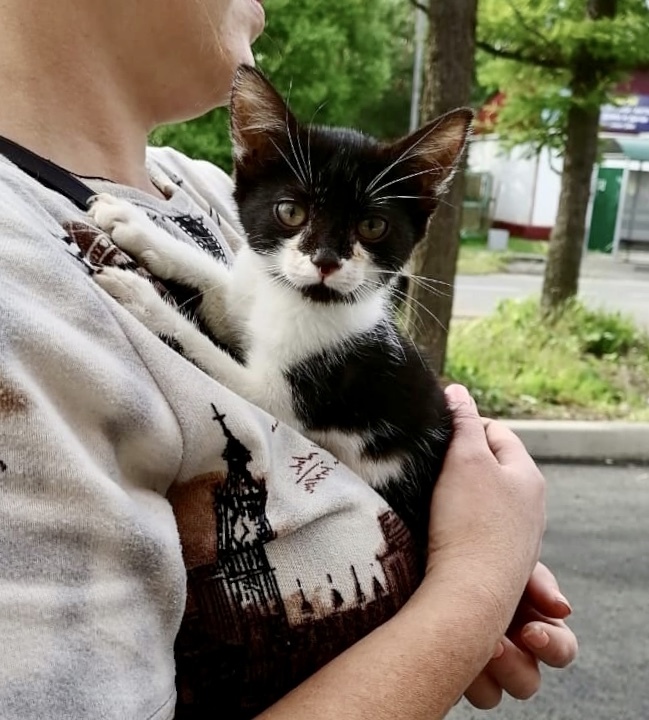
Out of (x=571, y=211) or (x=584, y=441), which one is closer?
(x=584, y=441)

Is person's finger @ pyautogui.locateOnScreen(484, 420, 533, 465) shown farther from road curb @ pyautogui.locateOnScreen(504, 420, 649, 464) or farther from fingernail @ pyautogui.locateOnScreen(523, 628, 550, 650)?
road curb @ pyautogui.locateOnScreen(504, 420, 649, 464)

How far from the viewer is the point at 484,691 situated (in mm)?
1057

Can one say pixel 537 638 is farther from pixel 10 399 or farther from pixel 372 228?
pixel 10 399

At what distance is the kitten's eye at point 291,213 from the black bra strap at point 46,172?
0.97ft

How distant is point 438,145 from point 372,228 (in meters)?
0.16

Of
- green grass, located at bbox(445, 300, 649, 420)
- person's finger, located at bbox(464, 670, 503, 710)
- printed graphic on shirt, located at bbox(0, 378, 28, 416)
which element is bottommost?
green grass, located at bbox(445, 300, 649, 420)

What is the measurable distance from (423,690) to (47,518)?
399 millimetres

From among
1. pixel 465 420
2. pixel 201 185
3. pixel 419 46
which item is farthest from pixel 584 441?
pixel 419 46

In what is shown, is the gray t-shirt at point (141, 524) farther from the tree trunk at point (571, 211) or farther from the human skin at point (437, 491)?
the tree trunk at point (571, 211)

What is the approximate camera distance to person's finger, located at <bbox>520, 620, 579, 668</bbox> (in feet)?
3.41

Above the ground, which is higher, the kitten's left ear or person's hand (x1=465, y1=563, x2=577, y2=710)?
the kitten's left ear

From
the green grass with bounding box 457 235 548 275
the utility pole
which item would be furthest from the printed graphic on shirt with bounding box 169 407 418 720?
the green grass with bounding box 457 235 548 275

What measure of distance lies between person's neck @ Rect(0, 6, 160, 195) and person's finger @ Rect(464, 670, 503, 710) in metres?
0.82

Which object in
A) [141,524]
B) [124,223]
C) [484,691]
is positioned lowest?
[484,691]
